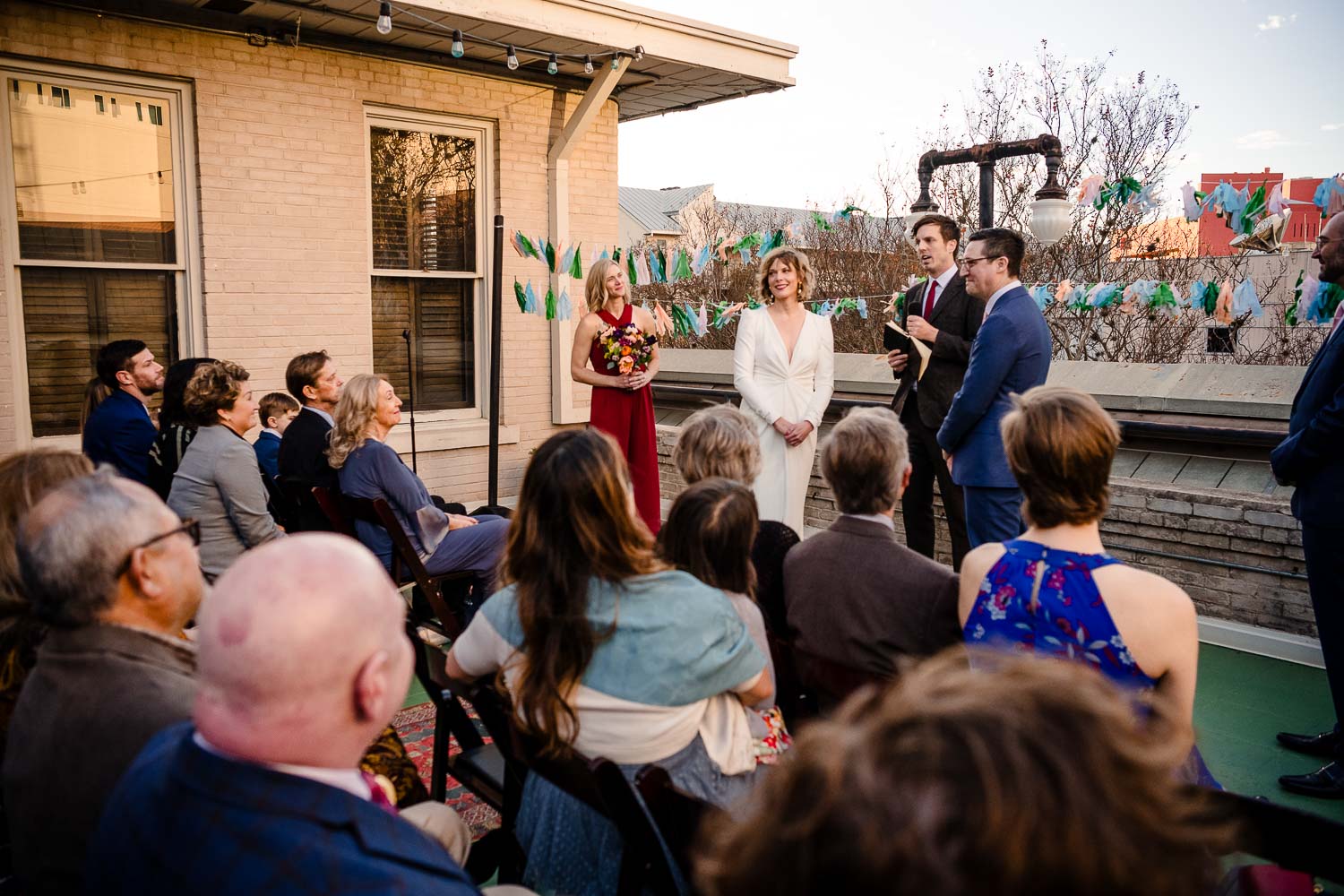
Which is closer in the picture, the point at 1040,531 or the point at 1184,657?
the point at 1184,657

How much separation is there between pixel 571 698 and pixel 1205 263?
441 inches

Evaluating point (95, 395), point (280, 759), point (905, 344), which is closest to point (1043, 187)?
point (905, 344)

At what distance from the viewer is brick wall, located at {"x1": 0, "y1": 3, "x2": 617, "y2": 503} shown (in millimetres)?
6281

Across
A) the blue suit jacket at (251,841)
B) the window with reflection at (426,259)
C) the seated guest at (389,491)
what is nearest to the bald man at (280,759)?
the blue suit jacket at (251,841)

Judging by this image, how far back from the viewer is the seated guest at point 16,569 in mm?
2188

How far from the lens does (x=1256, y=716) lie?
4.36 meters

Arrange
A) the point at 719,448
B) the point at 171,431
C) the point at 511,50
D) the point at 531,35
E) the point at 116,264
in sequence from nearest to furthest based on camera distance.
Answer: the point at 719,448 → the point at 171,431 → the point at 116,264 → the point at 511,50 → the point at 531,35

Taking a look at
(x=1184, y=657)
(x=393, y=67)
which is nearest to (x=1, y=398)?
(x=393, y=67)

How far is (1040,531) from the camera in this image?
2.36 m

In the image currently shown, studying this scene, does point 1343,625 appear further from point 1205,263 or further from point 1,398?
point 1205,263

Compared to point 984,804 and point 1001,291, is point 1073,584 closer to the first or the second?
point 984,804

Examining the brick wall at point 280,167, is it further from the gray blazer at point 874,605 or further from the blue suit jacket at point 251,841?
the blue suit jacket at point 251,841

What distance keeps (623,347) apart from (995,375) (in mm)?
2637

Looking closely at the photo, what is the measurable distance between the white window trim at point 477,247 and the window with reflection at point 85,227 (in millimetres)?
1437
